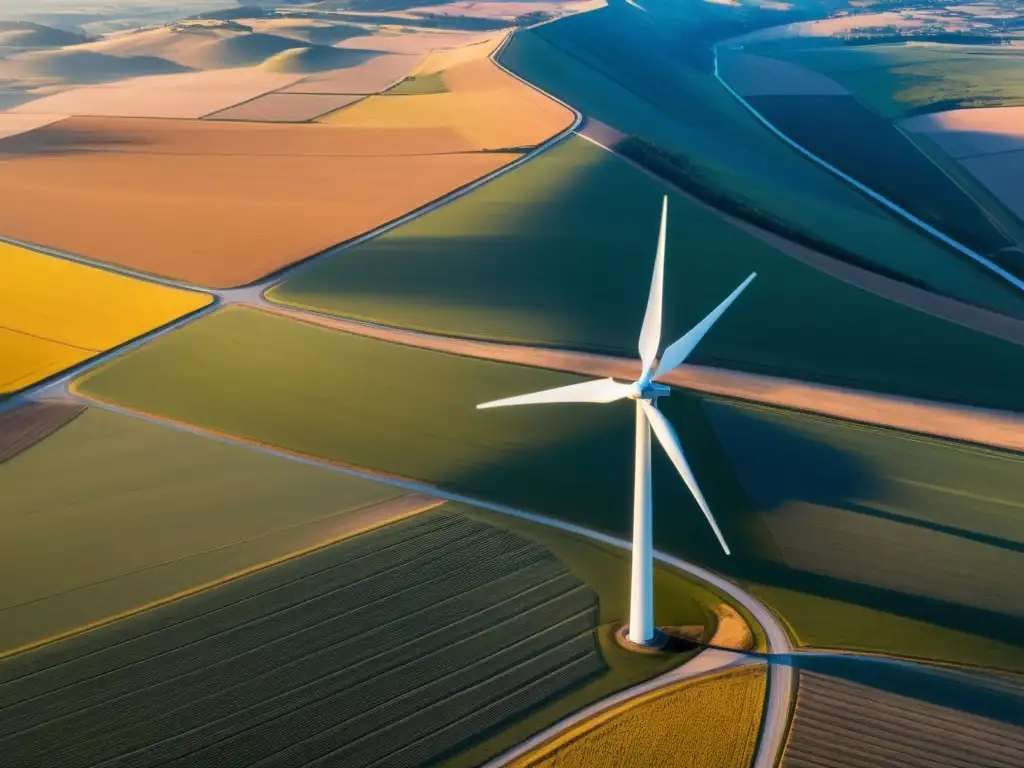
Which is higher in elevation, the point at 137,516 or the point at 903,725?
the point at 137,516

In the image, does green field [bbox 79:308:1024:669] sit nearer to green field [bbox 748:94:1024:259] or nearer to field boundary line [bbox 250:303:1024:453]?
field boundary line [bbox 250:303:1024:453]

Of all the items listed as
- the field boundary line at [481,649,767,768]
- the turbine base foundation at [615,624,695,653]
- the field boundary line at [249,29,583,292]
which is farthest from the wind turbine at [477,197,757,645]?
the field boundary line at [249,29,583,292]

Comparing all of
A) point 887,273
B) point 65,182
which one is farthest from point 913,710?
point 65,182

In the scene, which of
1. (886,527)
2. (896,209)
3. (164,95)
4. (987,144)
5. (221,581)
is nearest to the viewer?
(221,581)

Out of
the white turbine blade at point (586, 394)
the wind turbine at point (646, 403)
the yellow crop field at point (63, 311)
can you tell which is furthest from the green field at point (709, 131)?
the white turbine blade at point (586, 394)

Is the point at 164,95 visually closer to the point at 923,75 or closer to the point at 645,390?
the point at 923,75

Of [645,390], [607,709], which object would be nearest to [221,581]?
[607,709]
